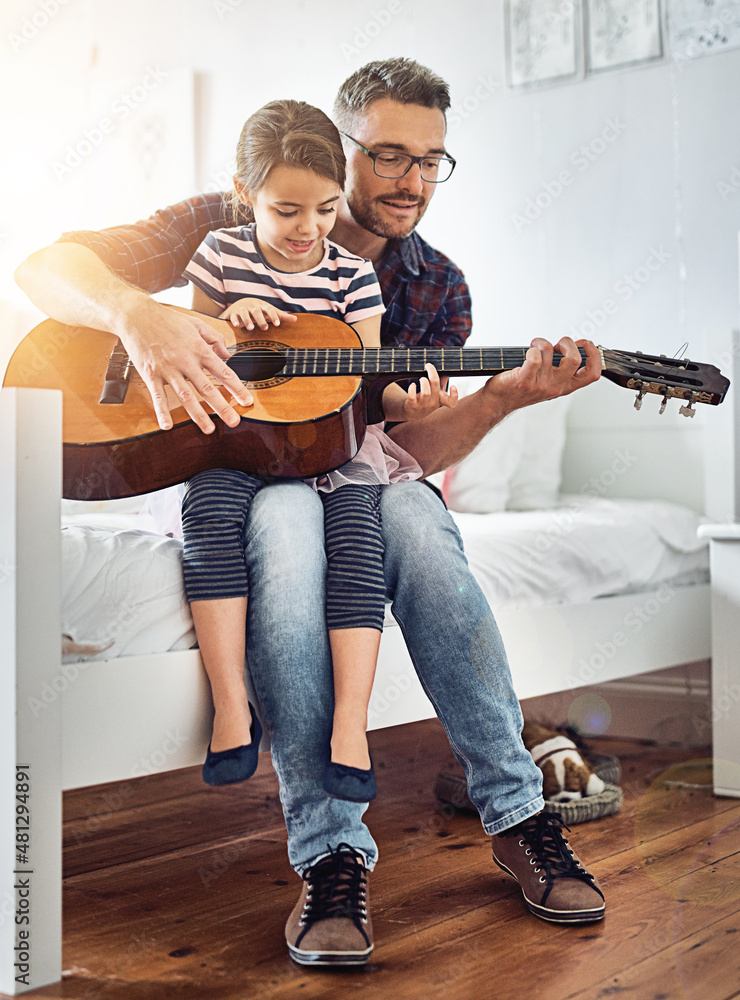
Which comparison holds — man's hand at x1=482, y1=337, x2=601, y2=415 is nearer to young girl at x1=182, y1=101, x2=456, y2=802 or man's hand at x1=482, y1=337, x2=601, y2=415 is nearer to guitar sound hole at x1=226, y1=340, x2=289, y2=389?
young girl at x1=182, y1=101, x2=456, y2=802

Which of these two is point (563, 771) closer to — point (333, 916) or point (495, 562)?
point (495, 562)

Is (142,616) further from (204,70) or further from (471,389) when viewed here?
(204,70)

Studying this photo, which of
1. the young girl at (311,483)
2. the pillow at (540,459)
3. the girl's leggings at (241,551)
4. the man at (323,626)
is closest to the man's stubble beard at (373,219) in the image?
the young girl at (311,483)

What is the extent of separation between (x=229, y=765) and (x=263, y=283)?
617 millimetres

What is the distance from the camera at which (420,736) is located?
7.12 ft

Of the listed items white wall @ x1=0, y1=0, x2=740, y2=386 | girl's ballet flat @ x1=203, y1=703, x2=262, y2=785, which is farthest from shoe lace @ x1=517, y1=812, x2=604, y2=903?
white wall @ x1=0, y1=0, x2=740, y2=386

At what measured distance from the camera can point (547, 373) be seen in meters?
1.20

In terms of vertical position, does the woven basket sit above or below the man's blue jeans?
below

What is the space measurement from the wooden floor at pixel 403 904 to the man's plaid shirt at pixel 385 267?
2.49 feet

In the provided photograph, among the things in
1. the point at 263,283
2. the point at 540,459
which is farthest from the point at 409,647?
the point at 540,459

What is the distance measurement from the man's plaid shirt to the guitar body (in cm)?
21

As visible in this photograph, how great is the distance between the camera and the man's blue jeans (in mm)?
1065

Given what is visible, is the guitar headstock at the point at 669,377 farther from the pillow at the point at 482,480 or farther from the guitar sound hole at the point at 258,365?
the pillow at the point at 482,480

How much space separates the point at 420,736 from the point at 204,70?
1.83m
